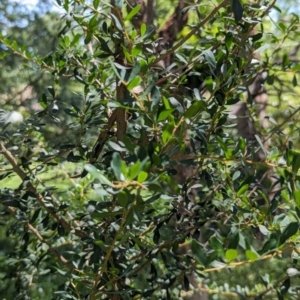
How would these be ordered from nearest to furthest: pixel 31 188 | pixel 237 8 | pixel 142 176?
pixel 142 176, pixel 237 8, pixel 31 188

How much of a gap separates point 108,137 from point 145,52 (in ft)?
0.54

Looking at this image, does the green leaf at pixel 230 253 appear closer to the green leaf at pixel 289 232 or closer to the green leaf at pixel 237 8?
the green leaf at pixel 289 232

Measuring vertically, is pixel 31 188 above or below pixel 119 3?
below

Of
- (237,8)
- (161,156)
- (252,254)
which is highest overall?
(237,8)

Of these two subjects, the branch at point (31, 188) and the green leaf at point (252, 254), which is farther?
the branch at point (31, 188)

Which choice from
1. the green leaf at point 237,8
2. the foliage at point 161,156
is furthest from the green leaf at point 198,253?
the green leaf at point 237,8

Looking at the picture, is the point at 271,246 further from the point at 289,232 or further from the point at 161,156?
the point at 161,156

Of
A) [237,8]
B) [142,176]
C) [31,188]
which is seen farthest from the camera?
[31,188]

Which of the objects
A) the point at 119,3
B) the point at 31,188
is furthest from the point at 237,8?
the point at 31,188

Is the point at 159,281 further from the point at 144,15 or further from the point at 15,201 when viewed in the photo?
the point at 144,15

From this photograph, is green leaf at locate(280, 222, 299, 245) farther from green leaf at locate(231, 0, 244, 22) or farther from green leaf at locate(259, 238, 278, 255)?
green leaf at locate(231, 0, 244, 22)

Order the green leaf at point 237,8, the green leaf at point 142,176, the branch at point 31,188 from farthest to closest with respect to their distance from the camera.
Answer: the branch at point 31,188, the green leaf at point 237,8, the green leaf at point 142,176

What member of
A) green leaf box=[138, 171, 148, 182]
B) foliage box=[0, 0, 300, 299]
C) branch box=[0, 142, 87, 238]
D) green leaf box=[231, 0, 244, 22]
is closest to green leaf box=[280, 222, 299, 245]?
foliage box=[0, 0, 300, 299]

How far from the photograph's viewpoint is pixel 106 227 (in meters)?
0.65
